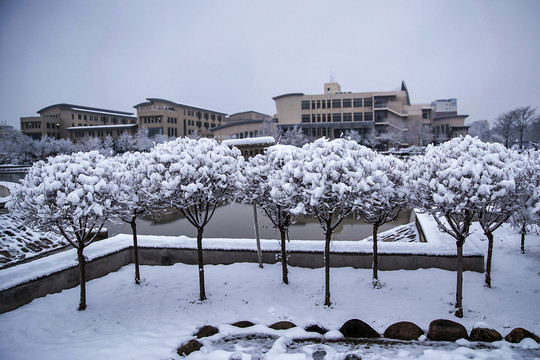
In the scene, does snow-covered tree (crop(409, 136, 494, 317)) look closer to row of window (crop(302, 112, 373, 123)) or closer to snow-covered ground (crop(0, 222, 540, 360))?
snow-covered ground (crop(0, 222, 540, 360))

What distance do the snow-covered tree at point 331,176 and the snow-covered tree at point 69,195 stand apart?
18.5 ft

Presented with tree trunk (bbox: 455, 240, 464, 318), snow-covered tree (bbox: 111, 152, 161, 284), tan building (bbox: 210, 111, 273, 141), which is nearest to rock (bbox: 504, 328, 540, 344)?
tree trunk (bbox: 455, 240, 464, 318)

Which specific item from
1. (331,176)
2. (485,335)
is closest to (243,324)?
(331,176)

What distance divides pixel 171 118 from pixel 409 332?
75.0m

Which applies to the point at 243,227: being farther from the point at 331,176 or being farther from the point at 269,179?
the point at 331,176

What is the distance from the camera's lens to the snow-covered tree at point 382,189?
979cm

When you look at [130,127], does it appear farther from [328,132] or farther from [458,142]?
[458,142]

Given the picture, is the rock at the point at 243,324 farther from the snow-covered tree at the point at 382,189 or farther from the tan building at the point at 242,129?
the tan building at the point at 242,129

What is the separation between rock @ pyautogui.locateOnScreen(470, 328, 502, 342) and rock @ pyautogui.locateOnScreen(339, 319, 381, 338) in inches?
95.2

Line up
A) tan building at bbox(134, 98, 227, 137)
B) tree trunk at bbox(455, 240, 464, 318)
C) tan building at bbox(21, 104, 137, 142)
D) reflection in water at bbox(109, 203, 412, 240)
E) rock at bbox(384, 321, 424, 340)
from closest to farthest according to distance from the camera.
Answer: rock at bbox(384, 321, 424, 340) < tree trunk at bbox(455, 240, 464, 318) < reflection in water at bbox(109, 203, 412, 240) < tan building at bbox(134, 98, 227, 137) < tan building at bbox(21, 104, 137, 142)

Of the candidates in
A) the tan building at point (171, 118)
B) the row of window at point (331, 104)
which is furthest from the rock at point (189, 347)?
the row of window at point (331, 104)

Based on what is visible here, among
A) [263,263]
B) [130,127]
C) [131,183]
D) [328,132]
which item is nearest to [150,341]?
[131,183]

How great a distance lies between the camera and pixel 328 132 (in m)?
69.5

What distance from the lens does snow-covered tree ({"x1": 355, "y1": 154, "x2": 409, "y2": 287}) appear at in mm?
9789
